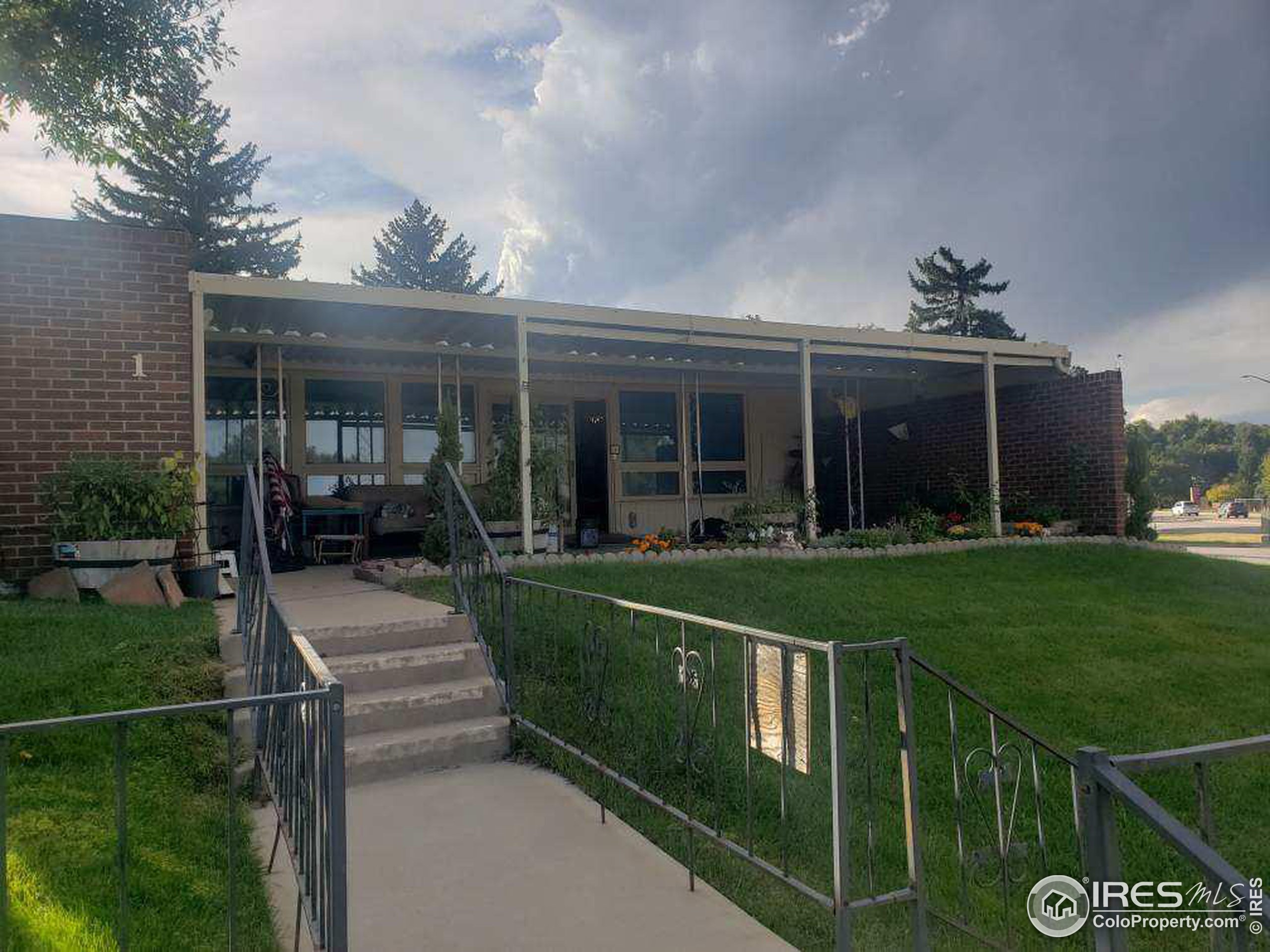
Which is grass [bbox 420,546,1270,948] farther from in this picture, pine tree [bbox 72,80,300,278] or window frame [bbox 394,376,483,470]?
pine tree [bbox 72,80,300,278]

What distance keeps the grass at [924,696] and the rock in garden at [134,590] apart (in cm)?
186

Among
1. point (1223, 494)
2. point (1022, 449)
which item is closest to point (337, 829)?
point (1022, 449)

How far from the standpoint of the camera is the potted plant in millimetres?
5707

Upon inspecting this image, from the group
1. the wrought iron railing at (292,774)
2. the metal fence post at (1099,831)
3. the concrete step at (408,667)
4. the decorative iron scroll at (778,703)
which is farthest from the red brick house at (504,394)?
the metal fence post at (1099,831)

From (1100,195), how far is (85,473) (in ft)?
43.6

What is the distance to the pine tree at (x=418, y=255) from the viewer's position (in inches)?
1298

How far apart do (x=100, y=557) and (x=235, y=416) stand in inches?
170

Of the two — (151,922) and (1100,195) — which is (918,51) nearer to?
(1100,195)

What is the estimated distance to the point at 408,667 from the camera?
173 inches

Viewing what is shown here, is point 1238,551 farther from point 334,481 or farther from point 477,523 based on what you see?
point 477,523

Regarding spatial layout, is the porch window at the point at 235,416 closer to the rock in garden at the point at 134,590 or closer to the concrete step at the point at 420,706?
the rock in garden at the point at 134,590

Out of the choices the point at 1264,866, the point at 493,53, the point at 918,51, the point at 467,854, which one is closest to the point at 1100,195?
the point at 918,51

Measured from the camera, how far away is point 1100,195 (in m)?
12.2

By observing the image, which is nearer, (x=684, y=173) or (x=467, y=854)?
(x=467, y=854)
